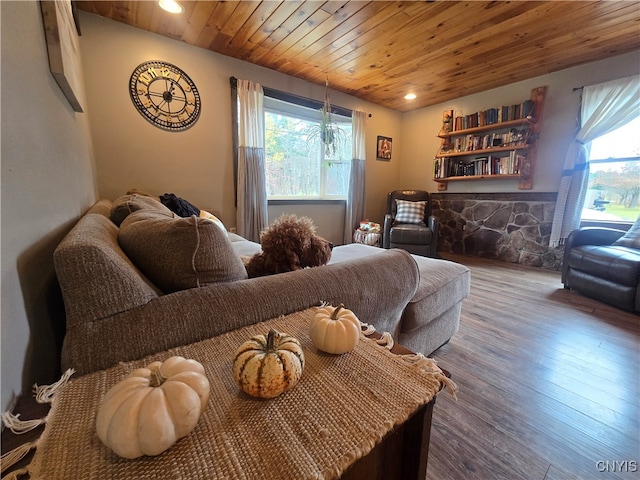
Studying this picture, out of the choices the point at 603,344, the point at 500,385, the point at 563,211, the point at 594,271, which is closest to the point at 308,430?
the point at 500,385

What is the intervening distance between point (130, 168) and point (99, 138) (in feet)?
1.06

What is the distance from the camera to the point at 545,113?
3.25m

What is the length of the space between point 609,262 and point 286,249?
2.84m

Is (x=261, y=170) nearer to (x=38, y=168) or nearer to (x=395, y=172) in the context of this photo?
(x=38, y=168)

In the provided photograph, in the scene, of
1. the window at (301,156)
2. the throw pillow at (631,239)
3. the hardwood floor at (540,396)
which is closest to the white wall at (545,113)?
the throw pillow at (631,239)

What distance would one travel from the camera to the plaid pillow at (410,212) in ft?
12.9

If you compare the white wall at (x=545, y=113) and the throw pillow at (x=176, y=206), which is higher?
the white wall at (x=545, y=113)

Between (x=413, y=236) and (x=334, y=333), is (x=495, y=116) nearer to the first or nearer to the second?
(x=413, y=236)

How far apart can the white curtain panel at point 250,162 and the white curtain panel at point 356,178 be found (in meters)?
1.47

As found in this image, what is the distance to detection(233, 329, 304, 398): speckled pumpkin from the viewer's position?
1.60 ft

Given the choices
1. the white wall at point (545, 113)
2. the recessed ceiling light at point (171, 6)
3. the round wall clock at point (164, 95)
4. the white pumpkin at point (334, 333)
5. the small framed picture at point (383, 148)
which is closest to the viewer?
the white pumpkin at point (334, 333)

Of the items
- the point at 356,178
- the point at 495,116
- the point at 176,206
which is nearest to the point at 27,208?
the point at 176,206

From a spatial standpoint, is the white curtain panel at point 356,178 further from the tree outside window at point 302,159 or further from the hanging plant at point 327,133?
the hanging plant at point 327,133

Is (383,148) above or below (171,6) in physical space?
below
